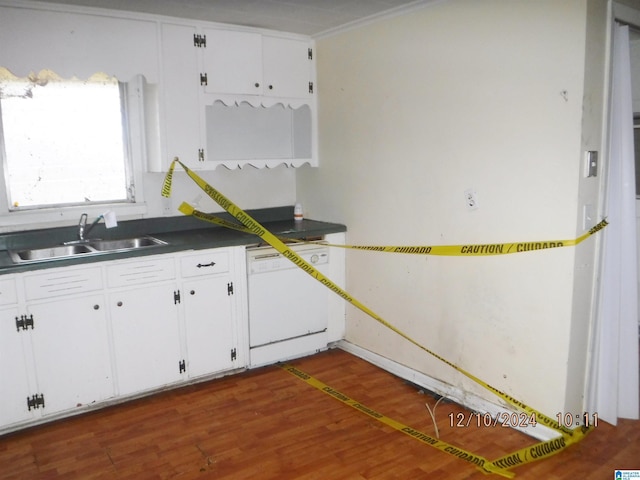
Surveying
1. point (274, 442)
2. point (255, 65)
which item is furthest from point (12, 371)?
point (255, 65)

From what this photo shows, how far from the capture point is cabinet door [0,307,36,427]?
279 cm

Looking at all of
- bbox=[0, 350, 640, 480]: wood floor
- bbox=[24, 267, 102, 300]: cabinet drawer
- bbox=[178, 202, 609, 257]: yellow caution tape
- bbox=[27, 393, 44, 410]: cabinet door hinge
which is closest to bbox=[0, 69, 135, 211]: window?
bbox=[178, 202, 609, 257]: yellow caution tape

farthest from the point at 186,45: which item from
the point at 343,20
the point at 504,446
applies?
the point at 504,446

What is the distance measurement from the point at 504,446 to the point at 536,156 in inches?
59.2

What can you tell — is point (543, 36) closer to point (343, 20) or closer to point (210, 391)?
point (343, 20)

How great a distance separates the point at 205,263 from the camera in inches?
134

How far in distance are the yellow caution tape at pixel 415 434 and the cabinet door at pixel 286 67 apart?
2.07 metres

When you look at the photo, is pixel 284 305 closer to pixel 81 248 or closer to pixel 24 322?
pixel 81 248

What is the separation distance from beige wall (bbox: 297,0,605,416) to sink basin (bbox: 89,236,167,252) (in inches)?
56.3

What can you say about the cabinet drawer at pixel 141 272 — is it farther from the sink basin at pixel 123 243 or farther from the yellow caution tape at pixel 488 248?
the yellow caution tape at pixel 488 248

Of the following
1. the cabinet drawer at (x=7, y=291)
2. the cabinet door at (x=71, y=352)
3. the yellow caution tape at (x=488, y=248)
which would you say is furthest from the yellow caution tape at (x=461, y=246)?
the cabinet drawer at (x=7, y=291)

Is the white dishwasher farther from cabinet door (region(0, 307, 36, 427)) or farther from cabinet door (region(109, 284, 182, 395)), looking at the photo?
cabinet door (region(0, 307, 36, 427))

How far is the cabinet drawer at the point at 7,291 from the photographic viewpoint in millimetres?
2768

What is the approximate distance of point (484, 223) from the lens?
116 inches
